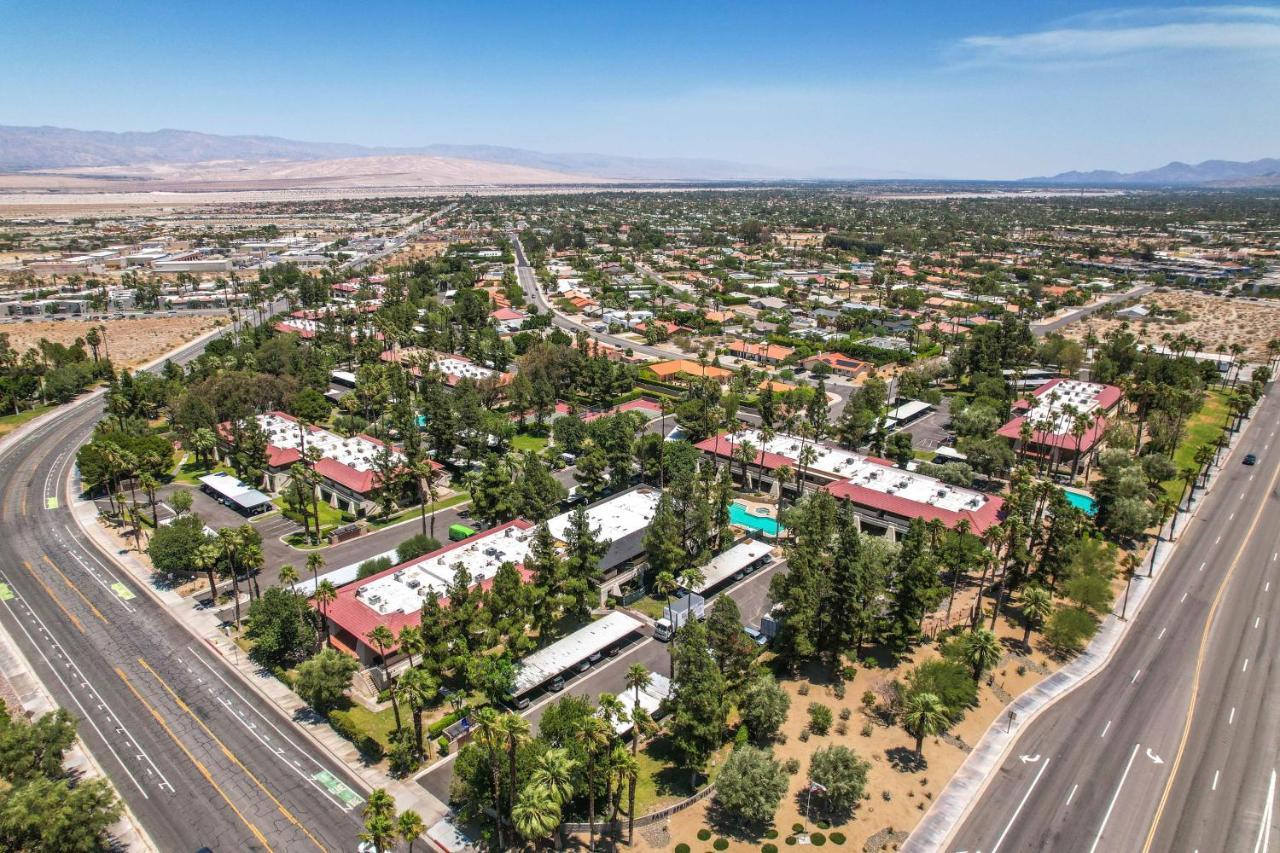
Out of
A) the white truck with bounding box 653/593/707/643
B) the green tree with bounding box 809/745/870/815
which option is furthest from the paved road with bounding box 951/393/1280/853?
the white truck with bounding box 653/593/707/643

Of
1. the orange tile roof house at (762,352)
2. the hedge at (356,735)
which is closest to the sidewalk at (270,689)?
the hedge at (356,735)

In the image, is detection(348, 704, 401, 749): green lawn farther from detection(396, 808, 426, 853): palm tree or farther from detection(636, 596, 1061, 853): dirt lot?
detection(636, 596, 1061, 853): dirt lot

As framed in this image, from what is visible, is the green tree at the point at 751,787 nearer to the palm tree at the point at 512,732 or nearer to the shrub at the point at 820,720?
the shrub at the point at 820,720

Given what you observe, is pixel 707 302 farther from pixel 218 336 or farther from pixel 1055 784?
pixel 1055 784

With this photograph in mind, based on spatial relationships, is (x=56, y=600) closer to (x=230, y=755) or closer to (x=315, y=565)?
(x=315, y=565)

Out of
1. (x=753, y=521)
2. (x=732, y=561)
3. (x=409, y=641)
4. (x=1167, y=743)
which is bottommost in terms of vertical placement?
(x=1167, y=743)

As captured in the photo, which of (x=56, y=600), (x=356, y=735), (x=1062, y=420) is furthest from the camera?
(x=1062, y=420)

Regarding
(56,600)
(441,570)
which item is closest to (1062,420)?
(441,570)
